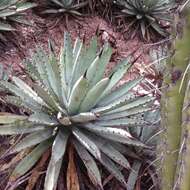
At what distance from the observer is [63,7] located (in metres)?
5.32

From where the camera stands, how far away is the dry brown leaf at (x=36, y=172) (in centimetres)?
275

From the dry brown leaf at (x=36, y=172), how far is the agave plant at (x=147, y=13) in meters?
3.01

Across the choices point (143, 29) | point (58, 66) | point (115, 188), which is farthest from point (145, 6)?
point (115, 188)

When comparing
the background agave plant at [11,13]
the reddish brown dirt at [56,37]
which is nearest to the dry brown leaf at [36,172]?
the reddish brown dirt at [56,37]

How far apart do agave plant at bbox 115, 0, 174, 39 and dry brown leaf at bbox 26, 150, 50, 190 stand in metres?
3.01

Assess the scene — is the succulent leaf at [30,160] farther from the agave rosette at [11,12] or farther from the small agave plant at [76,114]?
the agave rosette at [11,12]

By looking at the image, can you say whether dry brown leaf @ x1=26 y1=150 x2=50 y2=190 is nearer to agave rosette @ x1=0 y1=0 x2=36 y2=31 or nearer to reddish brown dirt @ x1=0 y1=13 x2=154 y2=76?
reddish brown dirt @ x1=0 y1=13 x2=154 y2=76

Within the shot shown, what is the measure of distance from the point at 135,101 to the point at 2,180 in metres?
0.94

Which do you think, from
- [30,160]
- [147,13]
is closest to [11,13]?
[147,13]

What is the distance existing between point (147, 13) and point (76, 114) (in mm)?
3016

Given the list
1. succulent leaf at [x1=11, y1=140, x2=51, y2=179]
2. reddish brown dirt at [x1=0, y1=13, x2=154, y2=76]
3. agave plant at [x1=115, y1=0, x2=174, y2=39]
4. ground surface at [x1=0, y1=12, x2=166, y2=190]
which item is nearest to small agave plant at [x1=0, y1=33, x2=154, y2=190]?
succulent leaf at [x1=11, y1=140, x2=51, y2=179]

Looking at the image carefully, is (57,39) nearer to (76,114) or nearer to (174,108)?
(76,114)

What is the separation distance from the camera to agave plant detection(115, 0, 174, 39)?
219 inches

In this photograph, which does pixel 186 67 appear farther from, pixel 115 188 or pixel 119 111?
pixel 115 188
